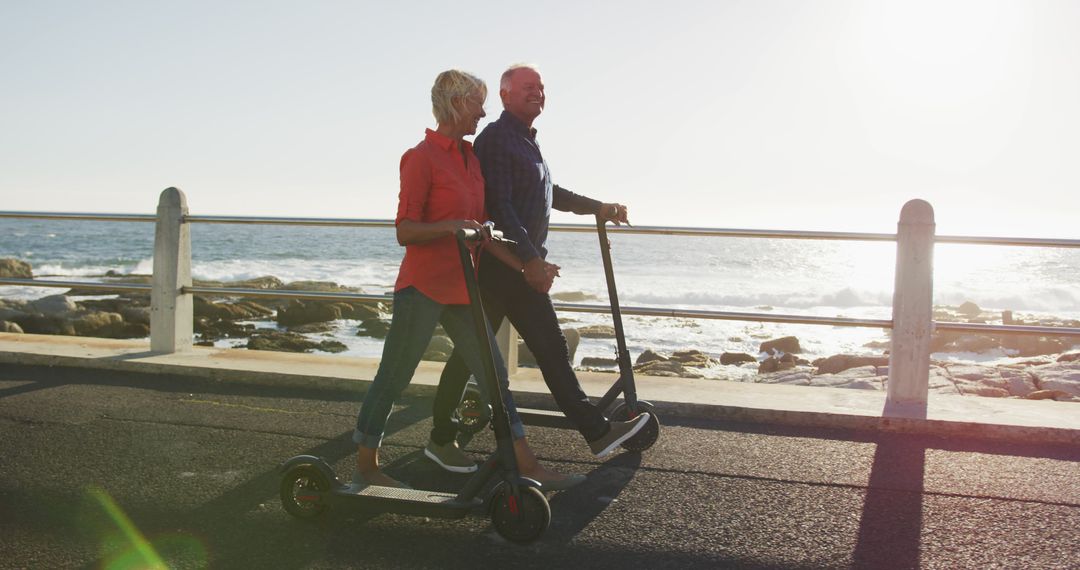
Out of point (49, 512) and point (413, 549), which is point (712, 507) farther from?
point (49, 512)

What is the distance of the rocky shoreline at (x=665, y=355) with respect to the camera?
40.4ft

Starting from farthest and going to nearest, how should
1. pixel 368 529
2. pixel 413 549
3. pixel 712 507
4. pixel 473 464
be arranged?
pixel 473 464, pixel 712 507, pixel 368 529, pixel 413 549

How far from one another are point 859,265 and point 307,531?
52.5m

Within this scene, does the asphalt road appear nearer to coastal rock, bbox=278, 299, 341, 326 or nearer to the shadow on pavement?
the shadow on pavement

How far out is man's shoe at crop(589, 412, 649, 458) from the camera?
4.34 metres

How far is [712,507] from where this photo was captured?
389 cm

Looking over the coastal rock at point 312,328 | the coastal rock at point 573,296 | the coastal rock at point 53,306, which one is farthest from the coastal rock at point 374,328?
the coastal rock at point 573,296

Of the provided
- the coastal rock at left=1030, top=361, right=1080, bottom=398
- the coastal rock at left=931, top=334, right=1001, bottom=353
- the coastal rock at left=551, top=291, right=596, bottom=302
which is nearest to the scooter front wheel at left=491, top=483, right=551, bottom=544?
the coastal rock at left=1030, top=361, right=1080, bottom=398

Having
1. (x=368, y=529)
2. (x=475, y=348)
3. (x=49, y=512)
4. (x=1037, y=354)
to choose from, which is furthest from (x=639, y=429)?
(x=1037, y=354)

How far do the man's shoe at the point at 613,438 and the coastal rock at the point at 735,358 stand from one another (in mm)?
13434

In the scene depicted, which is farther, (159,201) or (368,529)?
(159,201)

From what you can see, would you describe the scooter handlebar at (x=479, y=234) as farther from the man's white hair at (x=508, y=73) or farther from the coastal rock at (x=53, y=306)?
the coastal rock at (x=53, y=306)

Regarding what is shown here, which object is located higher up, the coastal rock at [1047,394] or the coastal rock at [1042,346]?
the coastal rock at [1047,394]

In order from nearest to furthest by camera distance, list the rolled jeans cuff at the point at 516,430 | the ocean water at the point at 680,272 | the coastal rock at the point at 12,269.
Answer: the rolled jeans cuff at the point at 516,430
the ocean water at the point at 680,272
the coastal rock at the point at 12,269
